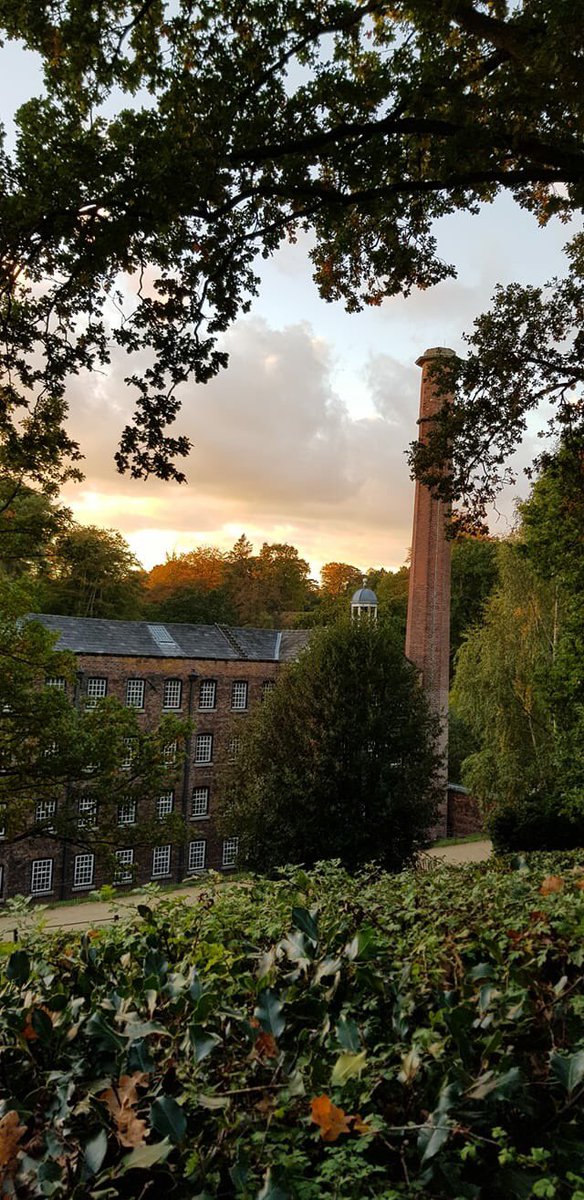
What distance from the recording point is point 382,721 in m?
22.0

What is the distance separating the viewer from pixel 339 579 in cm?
6894

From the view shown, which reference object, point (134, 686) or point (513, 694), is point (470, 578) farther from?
point (134, 686)

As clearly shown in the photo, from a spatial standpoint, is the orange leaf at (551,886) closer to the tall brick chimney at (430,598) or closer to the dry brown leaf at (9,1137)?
the dry brown leaf at (9,1137)

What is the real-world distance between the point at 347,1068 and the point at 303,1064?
0.59ft

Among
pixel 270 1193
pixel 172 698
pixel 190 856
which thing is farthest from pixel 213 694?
pixel 270 1193

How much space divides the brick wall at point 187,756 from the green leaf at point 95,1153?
86.4ft

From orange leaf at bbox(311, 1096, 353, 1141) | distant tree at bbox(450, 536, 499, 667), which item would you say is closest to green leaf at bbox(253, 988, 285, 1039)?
orange leaf at bbox(311, 1096, 353, 1141)

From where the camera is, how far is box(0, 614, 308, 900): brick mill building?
98.5 ft

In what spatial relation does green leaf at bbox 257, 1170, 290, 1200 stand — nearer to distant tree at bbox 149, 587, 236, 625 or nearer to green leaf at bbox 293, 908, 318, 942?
green leaf at bbox 293, 908, 318, 942

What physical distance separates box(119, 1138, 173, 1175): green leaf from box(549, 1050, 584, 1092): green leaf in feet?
4.15

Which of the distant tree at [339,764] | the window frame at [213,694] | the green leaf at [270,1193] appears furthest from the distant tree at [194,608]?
the green leaf at [270,1193]

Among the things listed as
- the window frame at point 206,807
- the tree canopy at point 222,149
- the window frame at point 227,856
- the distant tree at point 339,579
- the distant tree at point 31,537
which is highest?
the distant tree at point 339,579

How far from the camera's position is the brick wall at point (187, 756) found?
2930cm

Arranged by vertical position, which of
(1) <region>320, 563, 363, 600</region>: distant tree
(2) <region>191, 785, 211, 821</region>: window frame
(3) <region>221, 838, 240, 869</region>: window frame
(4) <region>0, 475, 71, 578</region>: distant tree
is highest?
(1) <region>320, 563, 363, 600</region>: distant tree
